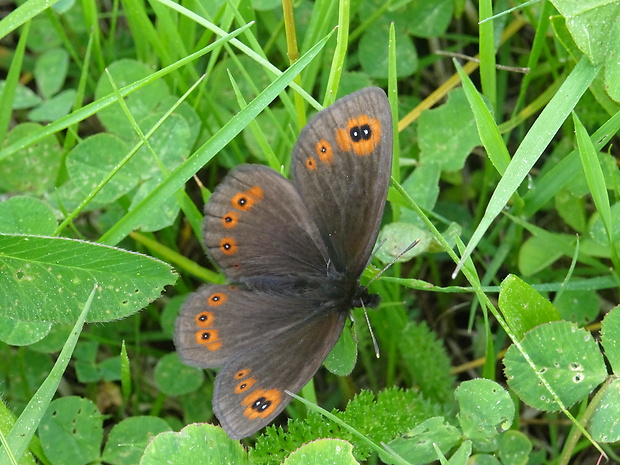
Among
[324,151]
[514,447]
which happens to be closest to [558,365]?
[514,447]

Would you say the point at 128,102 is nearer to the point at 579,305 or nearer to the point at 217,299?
the point at 217,299

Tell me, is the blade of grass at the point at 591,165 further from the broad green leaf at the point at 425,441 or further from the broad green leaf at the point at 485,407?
the broad green leaf at the point at 425,441

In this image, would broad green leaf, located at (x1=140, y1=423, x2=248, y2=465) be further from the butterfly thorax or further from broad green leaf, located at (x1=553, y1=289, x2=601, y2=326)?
broad green leaf, located at (x1=553, y1=289, x2=601, y2=326)

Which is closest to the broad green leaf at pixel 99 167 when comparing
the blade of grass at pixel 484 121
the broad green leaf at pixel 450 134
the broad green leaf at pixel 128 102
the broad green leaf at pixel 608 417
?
the broad green leaf at pixel 128 102

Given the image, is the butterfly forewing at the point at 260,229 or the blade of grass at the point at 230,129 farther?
the butterfly forewing at the point at 260,229

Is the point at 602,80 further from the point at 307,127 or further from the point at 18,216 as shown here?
the point at 18,216

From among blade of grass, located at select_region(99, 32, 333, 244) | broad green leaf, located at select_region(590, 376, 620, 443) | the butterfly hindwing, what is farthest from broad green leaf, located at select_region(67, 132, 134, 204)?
broad green leaf, located at select_region(590, 376, 620, 443)

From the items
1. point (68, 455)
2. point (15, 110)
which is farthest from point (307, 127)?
point (15, 110)
